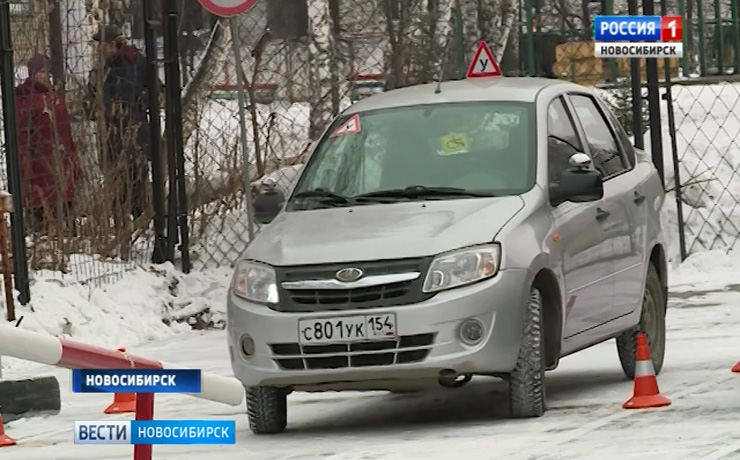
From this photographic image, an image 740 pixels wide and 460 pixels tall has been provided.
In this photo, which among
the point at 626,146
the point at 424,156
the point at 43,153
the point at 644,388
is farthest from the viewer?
the point at 43,153

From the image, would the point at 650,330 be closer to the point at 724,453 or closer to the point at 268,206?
the point at 268,206

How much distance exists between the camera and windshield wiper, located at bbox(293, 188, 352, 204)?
10.0m

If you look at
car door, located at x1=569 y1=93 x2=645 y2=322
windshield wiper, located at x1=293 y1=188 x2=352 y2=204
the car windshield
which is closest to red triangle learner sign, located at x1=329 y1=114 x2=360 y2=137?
the car windshield

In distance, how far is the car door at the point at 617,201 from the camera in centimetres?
1034

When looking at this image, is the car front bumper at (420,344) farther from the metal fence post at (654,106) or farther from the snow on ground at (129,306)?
the metal fence post at (654,106)

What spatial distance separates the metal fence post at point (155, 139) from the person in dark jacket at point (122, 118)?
0.26 metres

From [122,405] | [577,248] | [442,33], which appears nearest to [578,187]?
[577,248]

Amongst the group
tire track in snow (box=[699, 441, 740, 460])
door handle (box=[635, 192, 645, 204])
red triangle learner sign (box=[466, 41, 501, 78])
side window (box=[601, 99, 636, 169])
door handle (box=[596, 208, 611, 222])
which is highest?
red triangle learner sign (box=[466, 41, 501, 78])

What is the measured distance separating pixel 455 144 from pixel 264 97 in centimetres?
952

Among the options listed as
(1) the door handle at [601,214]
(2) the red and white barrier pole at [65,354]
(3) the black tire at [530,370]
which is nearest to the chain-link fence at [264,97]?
(1) the door handle at [601,214]

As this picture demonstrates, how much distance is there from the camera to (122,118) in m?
16.8

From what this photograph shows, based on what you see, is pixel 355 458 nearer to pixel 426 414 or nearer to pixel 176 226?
pixel 426 414

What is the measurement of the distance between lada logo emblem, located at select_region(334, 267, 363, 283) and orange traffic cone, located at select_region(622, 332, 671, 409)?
4.79ft

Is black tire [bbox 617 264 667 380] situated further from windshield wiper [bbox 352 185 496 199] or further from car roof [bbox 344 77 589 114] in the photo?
windshield wiper [bbox 352 185 496 199]
